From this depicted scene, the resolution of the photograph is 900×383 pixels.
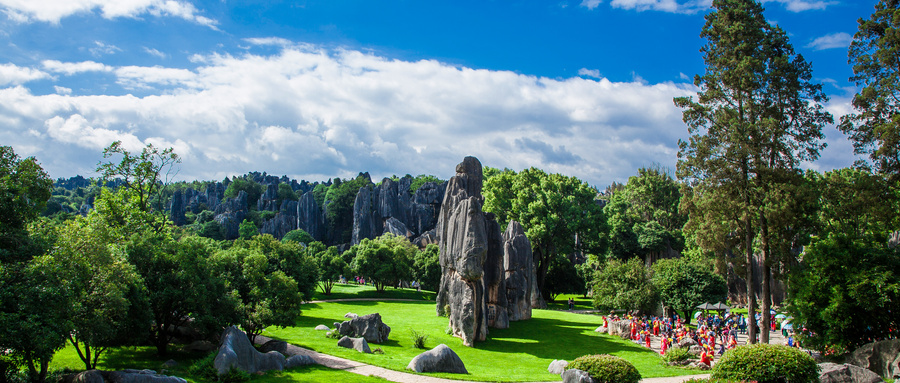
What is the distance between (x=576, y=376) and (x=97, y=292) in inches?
560

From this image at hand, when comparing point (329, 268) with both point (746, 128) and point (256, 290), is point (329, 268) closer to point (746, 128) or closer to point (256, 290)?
point (256, 290)

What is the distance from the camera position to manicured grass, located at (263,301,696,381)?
2161 cm

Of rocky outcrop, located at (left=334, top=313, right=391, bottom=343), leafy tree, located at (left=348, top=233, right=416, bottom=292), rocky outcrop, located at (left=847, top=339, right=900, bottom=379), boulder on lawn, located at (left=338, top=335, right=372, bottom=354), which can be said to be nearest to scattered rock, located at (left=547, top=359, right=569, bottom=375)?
boulder on lawn, located at (left=338, top=335, right=372, bottom=354)

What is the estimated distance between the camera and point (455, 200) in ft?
107

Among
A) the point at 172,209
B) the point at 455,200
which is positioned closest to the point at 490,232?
the point at 455,200

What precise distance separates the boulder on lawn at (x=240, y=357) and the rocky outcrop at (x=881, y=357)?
22.0 metres

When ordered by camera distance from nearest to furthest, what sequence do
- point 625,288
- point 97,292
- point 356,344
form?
point 97,292 → point 356,344 → point 625,288

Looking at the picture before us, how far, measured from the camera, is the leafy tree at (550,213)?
176ft

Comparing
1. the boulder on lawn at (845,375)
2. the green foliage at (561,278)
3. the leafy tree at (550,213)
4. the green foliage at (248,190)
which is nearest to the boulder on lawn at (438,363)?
the boulder on lawn at (845,375)

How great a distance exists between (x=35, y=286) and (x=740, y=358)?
63.2ft

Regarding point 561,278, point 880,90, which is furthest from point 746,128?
point 561,278

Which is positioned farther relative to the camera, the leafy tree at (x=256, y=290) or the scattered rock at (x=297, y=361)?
the leafy tree at (x=256, y=290)

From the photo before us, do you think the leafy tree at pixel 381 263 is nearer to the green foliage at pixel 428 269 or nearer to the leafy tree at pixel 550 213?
the green foliage at pixel 428 269

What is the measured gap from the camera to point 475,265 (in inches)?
1077
